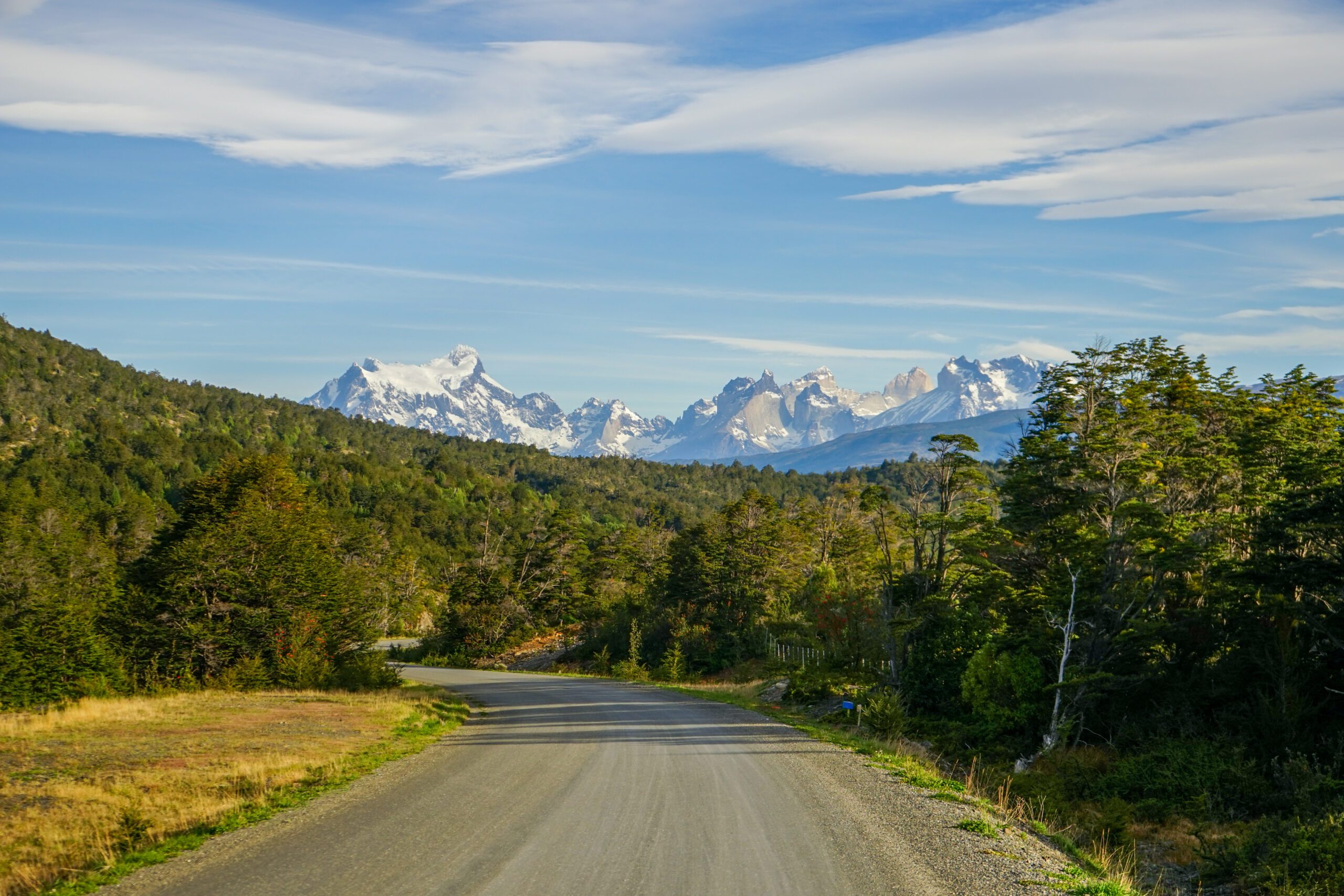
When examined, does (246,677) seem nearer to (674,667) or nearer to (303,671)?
(303,671)

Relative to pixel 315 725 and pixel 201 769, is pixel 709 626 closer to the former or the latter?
pixel 315 725

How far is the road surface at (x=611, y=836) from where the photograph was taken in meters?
8.94

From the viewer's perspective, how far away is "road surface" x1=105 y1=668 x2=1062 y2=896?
8938mm

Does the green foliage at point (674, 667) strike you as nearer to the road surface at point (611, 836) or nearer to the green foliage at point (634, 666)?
the green foliage at point (634, 666)

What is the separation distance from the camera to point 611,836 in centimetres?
1073

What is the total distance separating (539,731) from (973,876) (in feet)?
45.1

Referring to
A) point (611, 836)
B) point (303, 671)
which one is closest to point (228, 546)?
point (303, 671)

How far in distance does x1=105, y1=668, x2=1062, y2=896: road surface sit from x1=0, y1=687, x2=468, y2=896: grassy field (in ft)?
2.72

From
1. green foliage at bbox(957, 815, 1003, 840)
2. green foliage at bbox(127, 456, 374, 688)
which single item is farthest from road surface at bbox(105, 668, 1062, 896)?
green foliage at bbox(127, 456, 374, 688)

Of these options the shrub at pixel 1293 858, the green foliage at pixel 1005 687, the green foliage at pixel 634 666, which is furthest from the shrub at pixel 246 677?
the shrub at pixel 1293 858

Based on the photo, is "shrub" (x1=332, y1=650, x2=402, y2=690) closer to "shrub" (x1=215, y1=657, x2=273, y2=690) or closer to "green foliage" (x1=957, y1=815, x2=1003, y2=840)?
"shrub" (x1=215, y1=657, x2=273, y2=690)

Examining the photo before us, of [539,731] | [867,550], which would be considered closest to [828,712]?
[539,731]

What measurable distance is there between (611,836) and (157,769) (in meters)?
8.99

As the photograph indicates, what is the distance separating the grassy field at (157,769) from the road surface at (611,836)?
830 millimetres
